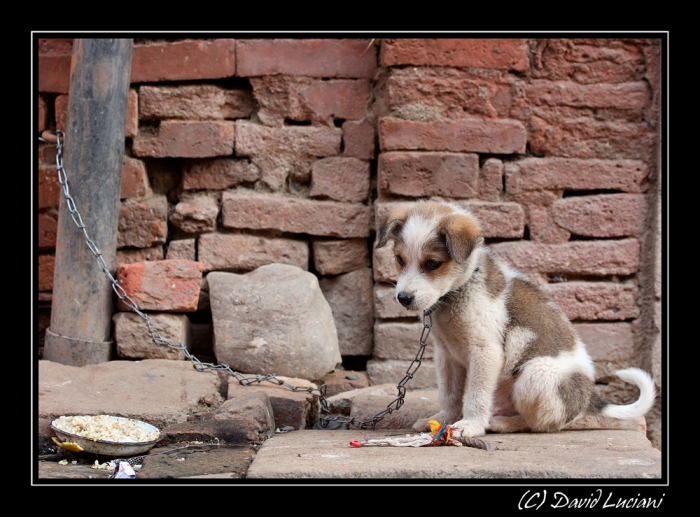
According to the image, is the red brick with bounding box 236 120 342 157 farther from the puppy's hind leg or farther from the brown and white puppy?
the puppy's hind leg

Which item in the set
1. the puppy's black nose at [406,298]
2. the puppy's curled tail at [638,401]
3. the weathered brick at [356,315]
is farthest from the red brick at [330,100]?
the puppy's curled tail at [638,401]

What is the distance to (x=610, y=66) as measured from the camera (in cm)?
573

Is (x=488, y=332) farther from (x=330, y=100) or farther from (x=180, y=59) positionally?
(x=180, y=59)

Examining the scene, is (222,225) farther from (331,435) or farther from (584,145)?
(584,145)

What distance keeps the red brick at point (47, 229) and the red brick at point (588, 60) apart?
4.06 m

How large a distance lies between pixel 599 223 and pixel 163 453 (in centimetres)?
376

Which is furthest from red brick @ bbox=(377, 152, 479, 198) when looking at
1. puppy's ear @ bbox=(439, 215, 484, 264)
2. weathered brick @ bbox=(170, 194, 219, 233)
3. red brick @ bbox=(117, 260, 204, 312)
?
red brick @ bbox=(117, 260, 204, 312)

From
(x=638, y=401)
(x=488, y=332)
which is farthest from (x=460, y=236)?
(x=638, y=401)

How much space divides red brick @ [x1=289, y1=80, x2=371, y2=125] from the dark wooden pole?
1.42 meters

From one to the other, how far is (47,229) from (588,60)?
15.0 ft

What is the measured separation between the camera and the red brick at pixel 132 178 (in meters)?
5.87

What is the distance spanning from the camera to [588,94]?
18.7 feet

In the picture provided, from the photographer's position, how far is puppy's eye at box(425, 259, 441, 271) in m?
4.01

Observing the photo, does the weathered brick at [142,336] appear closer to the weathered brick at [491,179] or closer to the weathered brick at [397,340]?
the weathered brick at [397,340]
